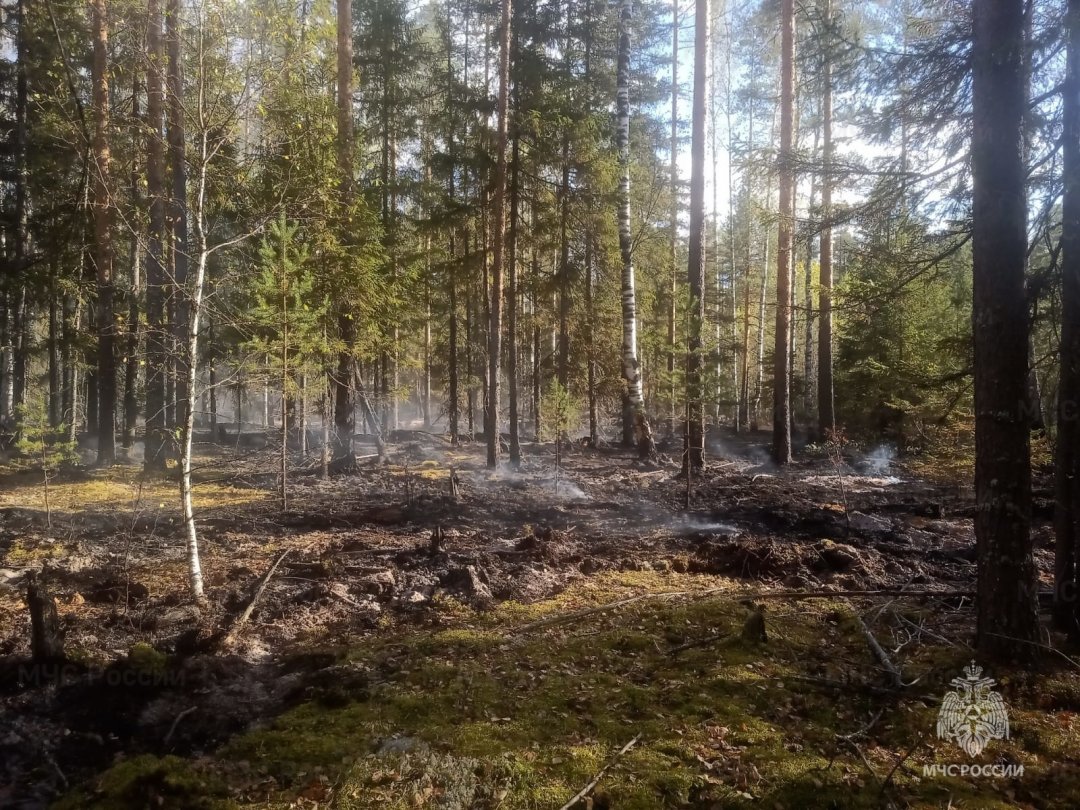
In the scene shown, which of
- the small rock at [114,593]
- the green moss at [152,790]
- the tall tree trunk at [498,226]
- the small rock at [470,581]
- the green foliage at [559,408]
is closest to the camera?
the green moss at [152,790]

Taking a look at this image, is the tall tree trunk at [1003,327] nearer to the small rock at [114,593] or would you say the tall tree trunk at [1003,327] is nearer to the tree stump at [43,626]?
the tree stump at [43,626]

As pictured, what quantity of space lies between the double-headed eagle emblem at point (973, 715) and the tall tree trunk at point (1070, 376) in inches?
56.8

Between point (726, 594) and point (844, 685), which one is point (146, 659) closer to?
point (844, 685)

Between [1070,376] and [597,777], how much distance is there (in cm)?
526

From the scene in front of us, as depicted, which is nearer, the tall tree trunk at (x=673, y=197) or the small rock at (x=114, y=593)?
the small rock at (x=114, y=593)

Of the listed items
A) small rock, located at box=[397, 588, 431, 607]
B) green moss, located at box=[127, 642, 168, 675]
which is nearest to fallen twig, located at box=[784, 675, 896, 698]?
small rock, located at box=[397, 588, 431, 607]

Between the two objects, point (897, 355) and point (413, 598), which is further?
point (897, 355)

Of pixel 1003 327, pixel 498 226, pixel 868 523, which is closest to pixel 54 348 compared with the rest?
pixel 498 226

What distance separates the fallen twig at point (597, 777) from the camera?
129 inches

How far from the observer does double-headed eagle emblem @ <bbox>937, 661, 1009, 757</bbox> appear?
13.1 ft

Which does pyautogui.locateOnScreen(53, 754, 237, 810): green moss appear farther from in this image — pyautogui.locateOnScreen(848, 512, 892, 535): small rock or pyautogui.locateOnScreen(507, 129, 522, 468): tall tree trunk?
pyautogui.locateOnScreen(507, 129, 522, 468): tall tree trunk

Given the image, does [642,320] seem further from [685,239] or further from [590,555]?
[590,555]

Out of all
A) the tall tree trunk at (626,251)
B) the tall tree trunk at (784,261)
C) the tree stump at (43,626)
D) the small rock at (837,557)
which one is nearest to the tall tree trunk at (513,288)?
the tall tree trunk at (626,251)

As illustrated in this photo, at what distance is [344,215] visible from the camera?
15.0 metres
